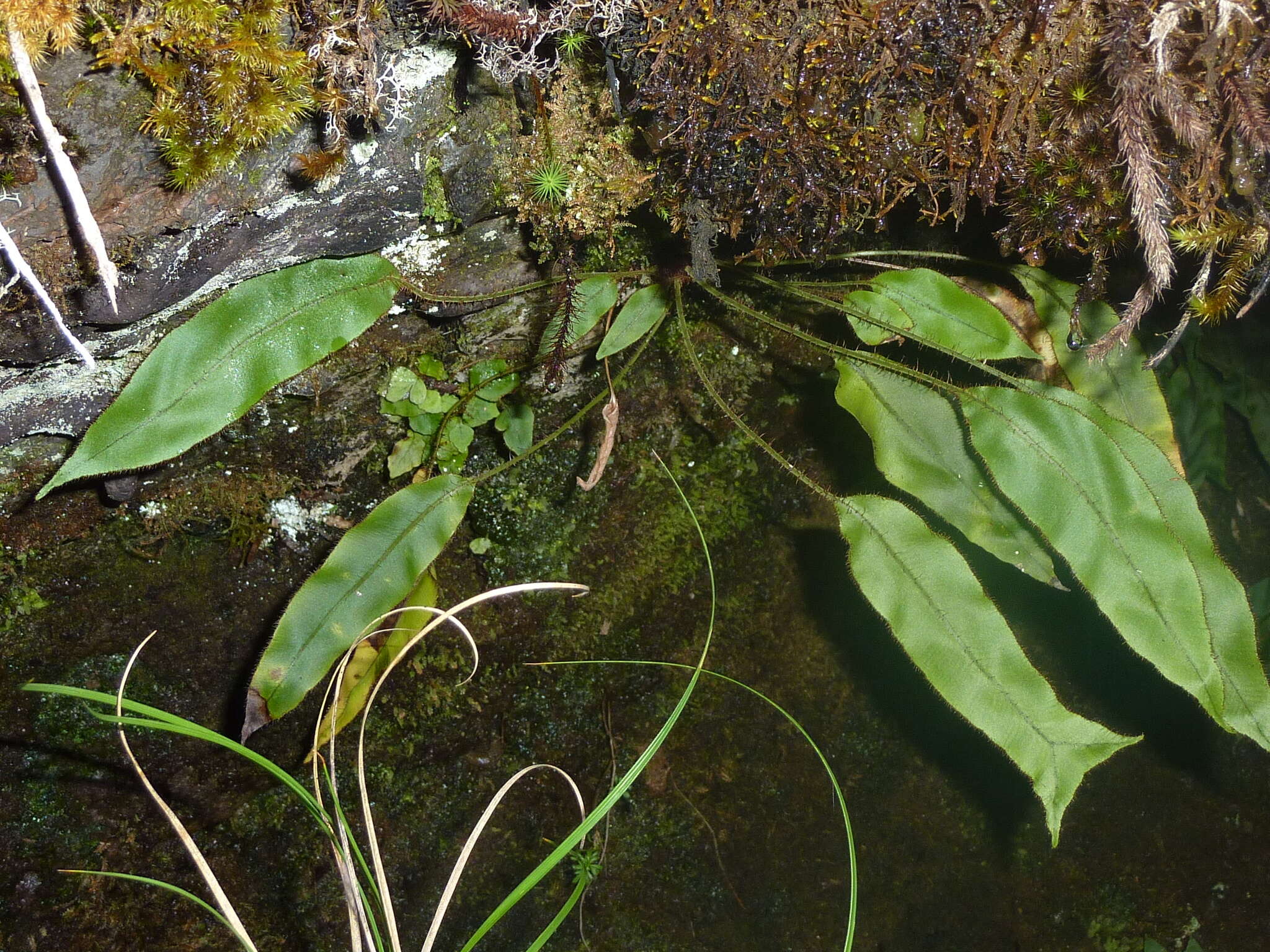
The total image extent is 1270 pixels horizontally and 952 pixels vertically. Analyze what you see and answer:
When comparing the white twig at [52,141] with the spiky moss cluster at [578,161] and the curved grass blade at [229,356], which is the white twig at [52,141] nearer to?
the curved grass blade at [229,356]

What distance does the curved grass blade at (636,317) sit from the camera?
128cm

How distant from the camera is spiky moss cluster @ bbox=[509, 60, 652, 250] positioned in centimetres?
104

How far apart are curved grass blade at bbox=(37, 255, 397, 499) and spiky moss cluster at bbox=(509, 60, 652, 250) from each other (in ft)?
0.84

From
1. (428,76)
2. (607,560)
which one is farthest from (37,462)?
(607,560)

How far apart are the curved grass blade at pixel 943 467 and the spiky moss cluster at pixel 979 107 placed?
0.31m

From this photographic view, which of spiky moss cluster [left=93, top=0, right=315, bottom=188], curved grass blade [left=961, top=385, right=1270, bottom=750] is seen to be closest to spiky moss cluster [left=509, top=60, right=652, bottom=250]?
spiky moss cluster [left=93, top=0, right=315, bottom=188]

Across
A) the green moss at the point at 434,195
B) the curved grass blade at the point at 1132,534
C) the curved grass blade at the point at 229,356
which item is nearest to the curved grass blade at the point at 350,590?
the curved grass blade at the point at 229,356

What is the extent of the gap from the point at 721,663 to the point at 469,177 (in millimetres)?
1069

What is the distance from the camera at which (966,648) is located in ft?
3.41

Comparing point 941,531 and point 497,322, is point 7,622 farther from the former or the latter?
point 941,531

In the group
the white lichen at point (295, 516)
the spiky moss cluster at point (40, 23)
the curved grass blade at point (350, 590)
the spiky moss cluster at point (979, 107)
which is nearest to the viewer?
the spiky moss cluster at point (40, 23)

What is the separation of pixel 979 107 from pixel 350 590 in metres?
1.14

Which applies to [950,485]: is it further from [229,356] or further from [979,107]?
[229,356]

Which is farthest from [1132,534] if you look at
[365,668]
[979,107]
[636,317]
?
[365,668]
